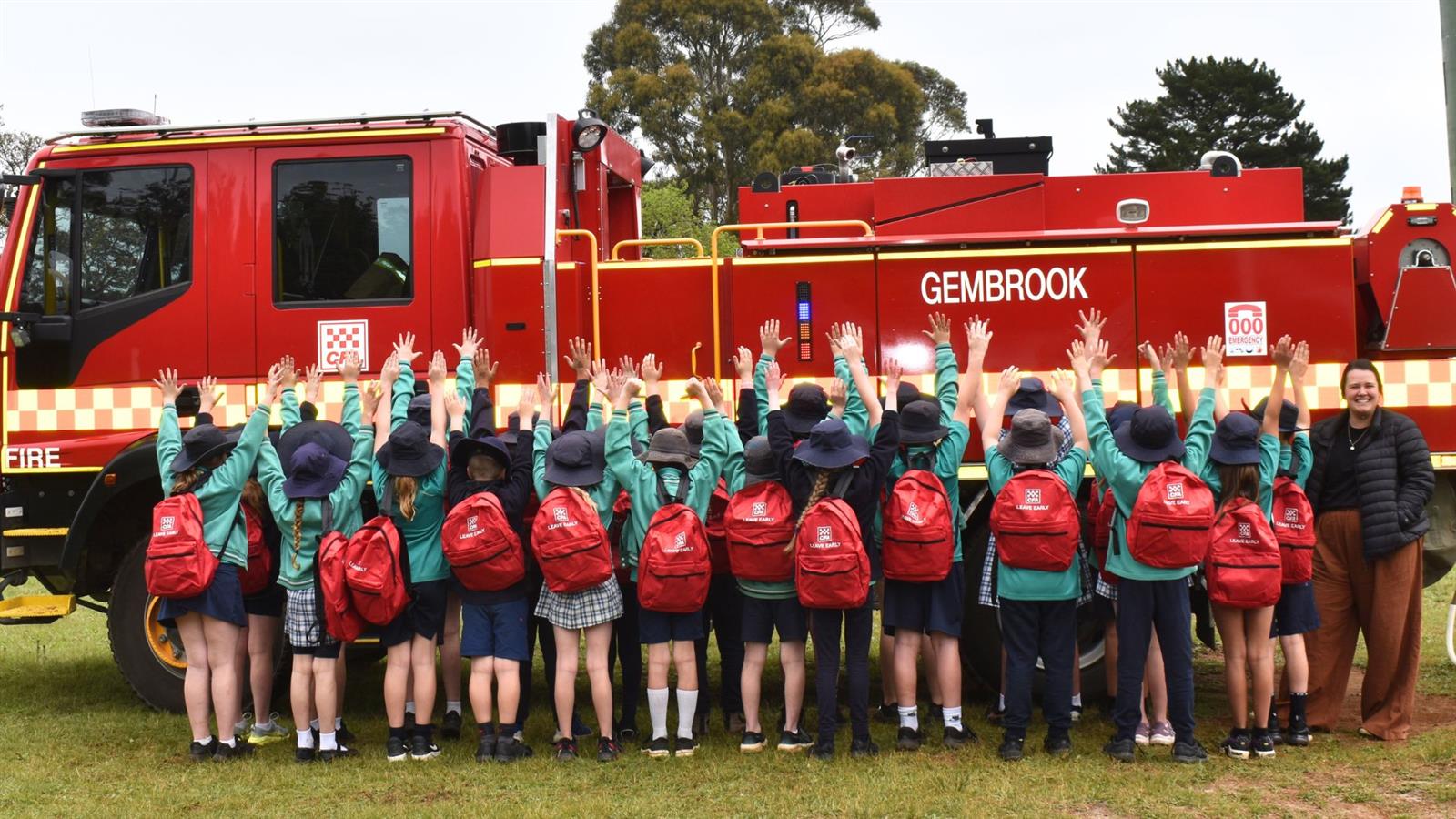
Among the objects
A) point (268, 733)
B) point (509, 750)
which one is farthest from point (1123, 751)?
point (268, 733)

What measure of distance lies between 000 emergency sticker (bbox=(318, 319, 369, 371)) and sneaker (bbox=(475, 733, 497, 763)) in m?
2.18

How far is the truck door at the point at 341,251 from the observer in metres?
7.61

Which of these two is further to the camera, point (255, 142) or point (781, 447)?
point (255, 142)

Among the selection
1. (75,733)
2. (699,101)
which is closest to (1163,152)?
(699,101)

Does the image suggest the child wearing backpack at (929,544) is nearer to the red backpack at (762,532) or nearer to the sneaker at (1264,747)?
the red backpack at (762,532)

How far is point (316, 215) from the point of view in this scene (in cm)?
769

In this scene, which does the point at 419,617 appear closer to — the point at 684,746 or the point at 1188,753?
the point at 684,746

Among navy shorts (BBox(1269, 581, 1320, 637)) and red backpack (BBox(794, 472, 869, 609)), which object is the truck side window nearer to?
red backpack (BBox(794, 472, 869, 609))

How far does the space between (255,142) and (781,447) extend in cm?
358

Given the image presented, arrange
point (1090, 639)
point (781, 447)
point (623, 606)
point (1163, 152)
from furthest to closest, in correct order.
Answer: point (1163, 152), point (1090, 639), point (623, 606), point (781, 447)

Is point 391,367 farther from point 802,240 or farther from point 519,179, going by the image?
point 802,240

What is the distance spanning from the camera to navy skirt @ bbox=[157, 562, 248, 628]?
6715 millimetres

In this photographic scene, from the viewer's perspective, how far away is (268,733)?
7172 millimetres

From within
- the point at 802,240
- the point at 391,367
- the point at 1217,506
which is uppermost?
the point at 802,240
